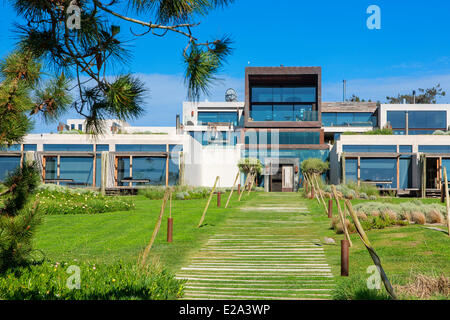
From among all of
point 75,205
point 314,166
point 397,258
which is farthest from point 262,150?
point 397,258

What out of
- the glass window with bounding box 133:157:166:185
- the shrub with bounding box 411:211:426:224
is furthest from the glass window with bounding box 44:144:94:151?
the shrub with bounding box 411:211:426:224

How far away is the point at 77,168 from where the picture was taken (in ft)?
112

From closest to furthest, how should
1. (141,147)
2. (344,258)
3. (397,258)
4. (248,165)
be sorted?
(344,258) → (397,258) → (248,165) → (141,147)

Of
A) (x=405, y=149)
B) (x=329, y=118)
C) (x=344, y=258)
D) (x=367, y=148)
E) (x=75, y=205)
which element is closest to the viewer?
(x=344, y=258)

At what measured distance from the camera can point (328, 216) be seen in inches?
587

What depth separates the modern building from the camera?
104ft

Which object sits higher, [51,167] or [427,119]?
[427,119]

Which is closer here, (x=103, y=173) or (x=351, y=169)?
(x=103, y=173)

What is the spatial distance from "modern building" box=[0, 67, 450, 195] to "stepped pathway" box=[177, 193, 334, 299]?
1744 cm

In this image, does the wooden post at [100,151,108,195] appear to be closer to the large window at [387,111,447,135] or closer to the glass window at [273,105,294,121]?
the glass window at [273,105,294,121]

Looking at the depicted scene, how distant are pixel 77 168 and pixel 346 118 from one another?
31.2m

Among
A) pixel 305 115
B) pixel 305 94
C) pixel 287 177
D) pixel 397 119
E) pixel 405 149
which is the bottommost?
pixel 287 177

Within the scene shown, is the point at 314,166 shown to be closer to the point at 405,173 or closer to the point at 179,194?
the point at 405,173
